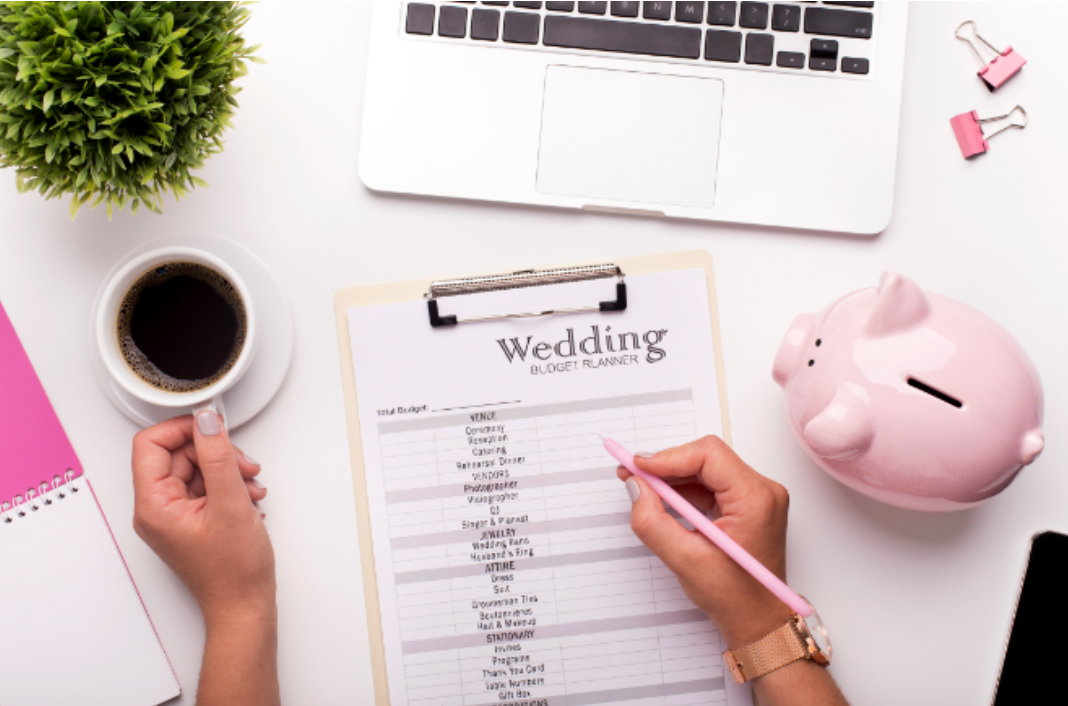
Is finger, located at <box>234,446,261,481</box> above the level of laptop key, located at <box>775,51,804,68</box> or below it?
below

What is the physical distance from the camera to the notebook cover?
26.5 inches

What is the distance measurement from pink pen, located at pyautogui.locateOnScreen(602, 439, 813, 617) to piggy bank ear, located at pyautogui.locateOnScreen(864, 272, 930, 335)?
210 mm

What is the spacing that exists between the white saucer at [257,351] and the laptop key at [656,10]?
45cm

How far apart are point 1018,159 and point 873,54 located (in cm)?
19

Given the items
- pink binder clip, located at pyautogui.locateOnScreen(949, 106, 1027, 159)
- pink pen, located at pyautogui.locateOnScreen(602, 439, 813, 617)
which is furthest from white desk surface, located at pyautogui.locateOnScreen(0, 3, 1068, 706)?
pink pen, located at pyautogui.locateOnScreen(602, 439, 813, 617)

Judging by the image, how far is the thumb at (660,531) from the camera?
595 mm

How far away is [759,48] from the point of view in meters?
0.65

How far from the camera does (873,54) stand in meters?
0.65

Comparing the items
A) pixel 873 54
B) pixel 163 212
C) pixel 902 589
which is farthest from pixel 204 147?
pixel 902 589

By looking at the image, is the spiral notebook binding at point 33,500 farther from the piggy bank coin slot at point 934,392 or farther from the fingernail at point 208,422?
the piggy bank coin slot at point 934,392

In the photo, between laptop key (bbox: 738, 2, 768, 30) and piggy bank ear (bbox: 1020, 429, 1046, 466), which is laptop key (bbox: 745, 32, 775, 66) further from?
piggy bank ear (bbox: 1020, 429, 1046, 466)

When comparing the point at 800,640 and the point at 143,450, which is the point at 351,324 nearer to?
the point at 143,450

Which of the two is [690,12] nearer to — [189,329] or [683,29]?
[683,29]

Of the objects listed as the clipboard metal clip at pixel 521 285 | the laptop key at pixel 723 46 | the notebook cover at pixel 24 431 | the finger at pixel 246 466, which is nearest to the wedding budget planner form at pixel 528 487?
the clipboard metal clip at pixel 521 285
